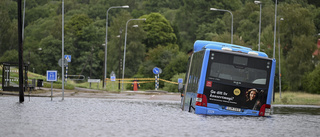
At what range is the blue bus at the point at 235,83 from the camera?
19.0 meters

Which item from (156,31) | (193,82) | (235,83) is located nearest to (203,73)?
(235,83)

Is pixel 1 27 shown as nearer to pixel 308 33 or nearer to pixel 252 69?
pixel 308 33

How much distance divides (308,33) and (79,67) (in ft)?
160

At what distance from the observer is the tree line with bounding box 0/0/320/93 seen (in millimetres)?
67500

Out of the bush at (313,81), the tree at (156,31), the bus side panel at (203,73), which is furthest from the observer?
the tree at (156,31)

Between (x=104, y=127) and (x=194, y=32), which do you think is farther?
(x=194, y=32)

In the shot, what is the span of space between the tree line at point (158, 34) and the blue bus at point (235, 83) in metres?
43.2

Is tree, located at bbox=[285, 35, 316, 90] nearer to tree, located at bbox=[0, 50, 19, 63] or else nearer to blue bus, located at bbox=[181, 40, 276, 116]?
blue bus, located at bbox=[181, 40, 276, 116]

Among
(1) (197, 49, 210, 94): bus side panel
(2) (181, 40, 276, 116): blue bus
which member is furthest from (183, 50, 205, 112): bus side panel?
(2) (181, 40, 276, 116): blue bus

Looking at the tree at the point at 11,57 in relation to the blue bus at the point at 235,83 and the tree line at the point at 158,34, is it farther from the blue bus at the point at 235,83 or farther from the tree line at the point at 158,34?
the blue bus at the point at 235,83

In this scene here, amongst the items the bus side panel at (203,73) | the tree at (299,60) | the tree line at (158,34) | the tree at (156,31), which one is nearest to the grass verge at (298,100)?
the tree line at (158,34)

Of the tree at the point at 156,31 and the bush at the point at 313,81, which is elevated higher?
the tree at the point at 156,31

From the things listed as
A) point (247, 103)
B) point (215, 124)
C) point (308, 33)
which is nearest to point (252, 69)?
point (247, 103)

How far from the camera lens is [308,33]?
2682 inches
